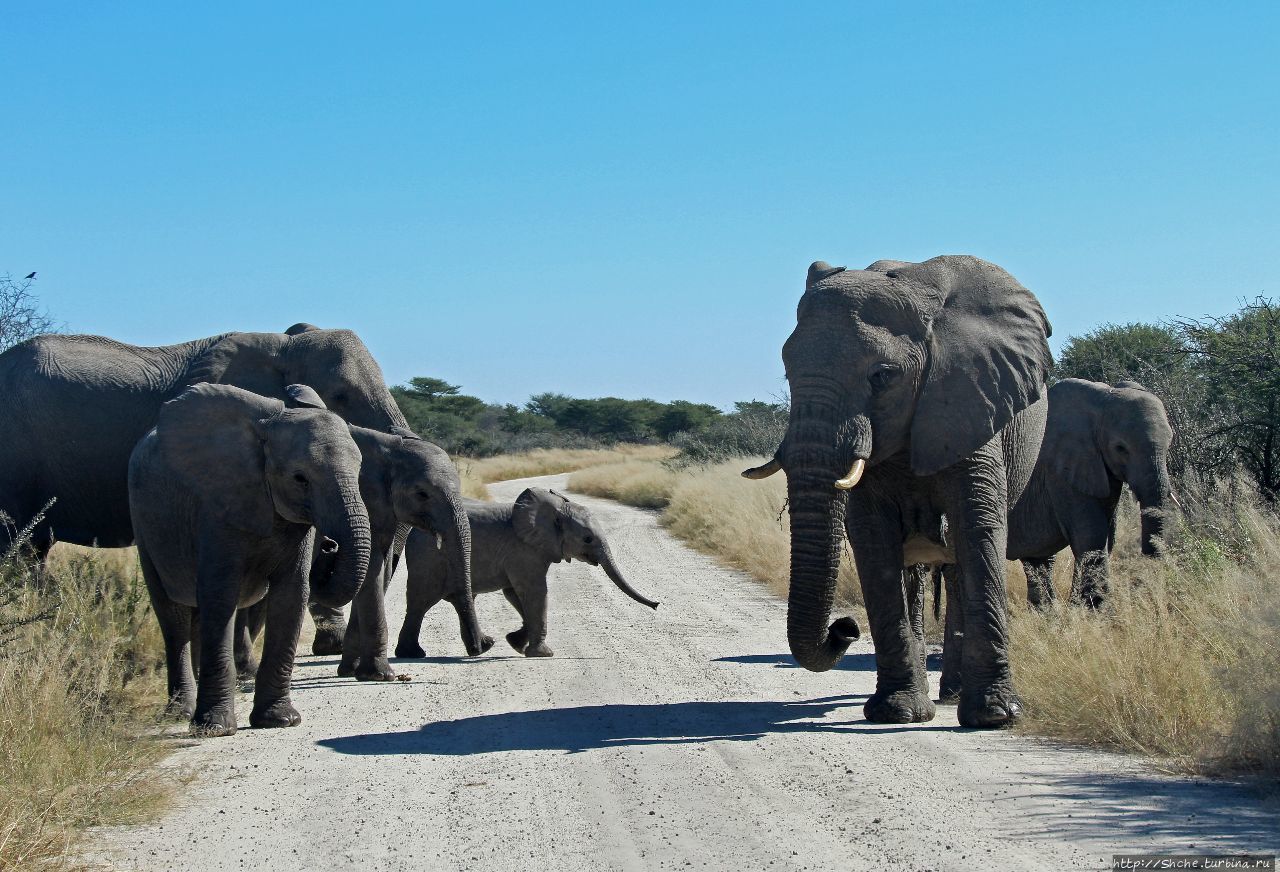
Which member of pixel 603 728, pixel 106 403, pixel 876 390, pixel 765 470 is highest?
pixel 106 403

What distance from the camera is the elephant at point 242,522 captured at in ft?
27.7

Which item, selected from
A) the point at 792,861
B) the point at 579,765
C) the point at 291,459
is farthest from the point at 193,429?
the point at 792,861

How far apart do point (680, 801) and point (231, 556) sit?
349 cm

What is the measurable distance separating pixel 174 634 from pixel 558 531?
441 cm

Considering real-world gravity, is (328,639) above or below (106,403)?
below

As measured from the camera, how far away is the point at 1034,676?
8719mm

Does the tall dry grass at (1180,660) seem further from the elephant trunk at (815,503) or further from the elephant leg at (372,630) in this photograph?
the elephant leg at (372,630)

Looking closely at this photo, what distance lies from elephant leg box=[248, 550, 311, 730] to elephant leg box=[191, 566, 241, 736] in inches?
9.5

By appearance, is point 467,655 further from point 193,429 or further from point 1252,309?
point 1252,309

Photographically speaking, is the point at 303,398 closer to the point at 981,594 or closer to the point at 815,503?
the point at 815,503

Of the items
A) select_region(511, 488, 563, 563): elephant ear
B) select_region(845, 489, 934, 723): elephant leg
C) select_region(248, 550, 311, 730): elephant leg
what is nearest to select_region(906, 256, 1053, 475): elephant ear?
select_region(845, 489, 934, 723): elephant leg

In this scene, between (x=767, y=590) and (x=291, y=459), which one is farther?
(x=767, y=590)

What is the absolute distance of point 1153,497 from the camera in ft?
39.5

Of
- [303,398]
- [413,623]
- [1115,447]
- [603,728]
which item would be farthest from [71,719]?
[1115,447]
